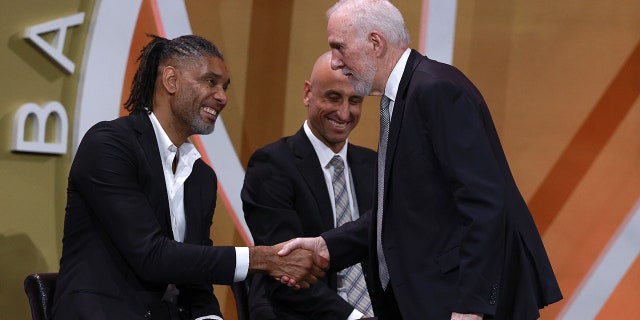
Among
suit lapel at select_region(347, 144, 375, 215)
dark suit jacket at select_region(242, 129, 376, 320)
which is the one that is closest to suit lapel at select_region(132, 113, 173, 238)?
dark suit jacket at select_region(242, 129, 376, 320)

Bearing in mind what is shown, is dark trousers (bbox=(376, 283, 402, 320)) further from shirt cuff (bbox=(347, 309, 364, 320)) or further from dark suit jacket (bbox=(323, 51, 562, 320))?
shirt cuff (bbox=(347, 309, 364, 320))

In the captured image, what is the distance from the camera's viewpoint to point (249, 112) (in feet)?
13.4

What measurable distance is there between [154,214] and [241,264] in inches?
12.2

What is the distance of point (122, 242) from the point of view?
2676 millimetres

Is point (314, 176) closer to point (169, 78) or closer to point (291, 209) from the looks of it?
point (291, 209)

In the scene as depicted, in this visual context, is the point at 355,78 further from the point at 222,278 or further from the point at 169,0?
the point at 169,0

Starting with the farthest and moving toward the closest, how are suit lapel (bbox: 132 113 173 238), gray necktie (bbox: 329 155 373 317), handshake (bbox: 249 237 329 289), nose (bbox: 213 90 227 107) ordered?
gray necktie (bbox: 329 155 373 317) → nose (bbox: 213 90 227 107) → handshake (bbox: 249 237 329 289) → suit lapel (bbox: 132 113 173 238)

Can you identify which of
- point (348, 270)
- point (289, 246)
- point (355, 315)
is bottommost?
point (355, 315)

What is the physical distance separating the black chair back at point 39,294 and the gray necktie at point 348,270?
3.45 ft

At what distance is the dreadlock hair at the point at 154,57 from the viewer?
302cm

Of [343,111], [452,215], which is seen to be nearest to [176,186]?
[343,111]

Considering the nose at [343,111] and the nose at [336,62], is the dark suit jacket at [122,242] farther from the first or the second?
the nose at [343,111]

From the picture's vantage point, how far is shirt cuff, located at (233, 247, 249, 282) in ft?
9.27

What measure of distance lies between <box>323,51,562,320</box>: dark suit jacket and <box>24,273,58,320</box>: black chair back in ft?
3.43
